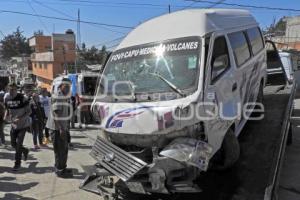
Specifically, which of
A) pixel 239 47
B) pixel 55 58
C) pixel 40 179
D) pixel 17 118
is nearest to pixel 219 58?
pixel 239 47

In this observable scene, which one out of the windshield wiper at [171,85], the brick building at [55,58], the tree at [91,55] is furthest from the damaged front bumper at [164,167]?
the tree at [91,55]

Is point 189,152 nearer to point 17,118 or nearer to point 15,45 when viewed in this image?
point 17,118

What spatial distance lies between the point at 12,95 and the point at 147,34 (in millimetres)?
3616

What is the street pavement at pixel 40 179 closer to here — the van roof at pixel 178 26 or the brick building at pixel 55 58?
the van roof at pixel 178 26

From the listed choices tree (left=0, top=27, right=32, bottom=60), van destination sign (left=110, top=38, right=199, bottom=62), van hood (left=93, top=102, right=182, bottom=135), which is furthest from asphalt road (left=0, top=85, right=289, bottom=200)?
tree (left=0, top=27, right=32, bottom=60)

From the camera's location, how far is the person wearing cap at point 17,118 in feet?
28.1

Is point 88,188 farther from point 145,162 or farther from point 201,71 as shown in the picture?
point 201,71

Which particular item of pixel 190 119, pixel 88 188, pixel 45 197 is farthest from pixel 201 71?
pixel 45 197

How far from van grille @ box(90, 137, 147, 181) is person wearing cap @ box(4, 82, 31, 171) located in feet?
10.8

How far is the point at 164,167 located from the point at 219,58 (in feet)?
6.34

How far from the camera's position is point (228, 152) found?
19.7 ft

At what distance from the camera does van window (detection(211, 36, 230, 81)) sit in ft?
19.2

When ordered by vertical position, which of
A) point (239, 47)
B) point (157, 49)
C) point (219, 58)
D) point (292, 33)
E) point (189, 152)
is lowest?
point (189, 152)

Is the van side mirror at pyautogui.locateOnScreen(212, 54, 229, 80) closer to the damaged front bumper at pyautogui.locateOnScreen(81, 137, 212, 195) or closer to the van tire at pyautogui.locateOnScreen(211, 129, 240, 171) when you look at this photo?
the van tire at pyautogui.locateOnScreen(211, 129, 240, 171)
